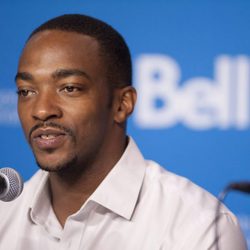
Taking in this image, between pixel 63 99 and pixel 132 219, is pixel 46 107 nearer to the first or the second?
pixel 63 99

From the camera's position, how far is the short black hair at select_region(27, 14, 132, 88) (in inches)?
89.2

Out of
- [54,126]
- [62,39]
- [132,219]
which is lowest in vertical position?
[132,219]

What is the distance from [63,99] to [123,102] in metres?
0.25

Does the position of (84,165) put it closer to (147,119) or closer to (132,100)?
(132,100)

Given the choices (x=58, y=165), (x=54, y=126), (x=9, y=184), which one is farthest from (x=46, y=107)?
(x=9, y=184)

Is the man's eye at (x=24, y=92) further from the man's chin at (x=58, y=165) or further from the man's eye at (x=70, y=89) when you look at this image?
the man's chin at (x=58, y=165)

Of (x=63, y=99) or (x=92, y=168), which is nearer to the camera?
(x=63, y=99)

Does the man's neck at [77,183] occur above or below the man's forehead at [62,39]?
below

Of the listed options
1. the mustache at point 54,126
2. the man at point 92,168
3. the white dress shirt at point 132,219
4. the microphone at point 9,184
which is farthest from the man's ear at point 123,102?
the microphone at point 9,184

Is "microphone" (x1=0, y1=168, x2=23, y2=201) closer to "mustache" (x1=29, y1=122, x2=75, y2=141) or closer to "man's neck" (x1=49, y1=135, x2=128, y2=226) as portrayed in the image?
"mustache" (x1=29, y1=122, x2=75, y2=141)

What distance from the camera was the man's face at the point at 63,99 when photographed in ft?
7.03

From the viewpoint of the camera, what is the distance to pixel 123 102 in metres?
2.34

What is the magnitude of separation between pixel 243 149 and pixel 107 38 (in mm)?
1258

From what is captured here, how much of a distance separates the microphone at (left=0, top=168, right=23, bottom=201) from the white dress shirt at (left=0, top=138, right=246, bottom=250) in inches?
18.4
